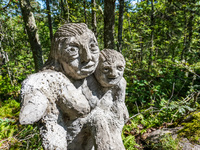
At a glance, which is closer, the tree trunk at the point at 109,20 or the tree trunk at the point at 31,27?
the tree trunk at the point at 109,20

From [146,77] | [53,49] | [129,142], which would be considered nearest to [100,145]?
[53,49]

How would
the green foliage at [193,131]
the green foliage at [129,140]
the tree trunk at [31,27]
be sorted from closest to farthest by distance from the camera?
the green foliage at [193,131] → the green foliage at [129,140] → the tree trunk at [31,27]

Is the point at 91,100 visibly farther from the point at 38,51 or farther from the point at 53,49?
the point at 38,51

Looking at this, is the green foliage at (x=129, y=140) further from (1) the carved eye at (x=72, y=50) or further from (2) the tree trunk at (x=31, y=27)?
(2) the tree trunk at (x=31, y=27)

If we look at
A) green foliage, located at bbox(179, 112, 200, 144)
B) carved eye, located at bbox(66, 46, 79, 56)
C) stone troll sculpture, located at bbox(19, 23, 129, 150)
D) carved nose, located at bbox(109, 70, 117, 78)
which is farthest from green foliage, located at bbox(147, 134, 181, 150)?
carved eye, located at bbox(66, 46, 79, 56)

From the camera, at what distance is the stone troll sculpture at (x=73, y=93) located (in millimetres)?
1142

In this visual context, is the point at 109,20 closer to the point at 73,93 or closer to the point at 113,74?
the point at 113,74

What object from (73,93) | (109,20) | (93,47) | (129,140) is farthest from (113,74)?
(129,140)

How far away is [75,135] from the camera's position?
1.48 m

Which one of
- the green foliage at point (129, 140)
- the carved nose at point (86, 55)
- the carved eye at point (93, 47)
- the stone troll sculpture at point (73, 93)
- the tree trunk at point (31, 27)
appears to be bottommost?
the green foliage at point (129, 140)

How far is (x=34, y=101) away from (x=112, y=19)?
8.61 ft

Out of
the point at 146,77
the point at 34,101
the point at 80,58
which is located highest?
the point at 80,58

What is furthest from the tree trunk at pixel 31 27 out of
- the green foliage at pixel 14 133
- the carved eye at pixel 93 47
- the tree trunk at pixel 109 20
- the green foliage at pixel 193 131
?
the green foliage at pixel 193 131

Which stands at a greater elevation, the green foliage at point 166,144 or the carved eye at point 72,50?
the carved eye at point 72,50
